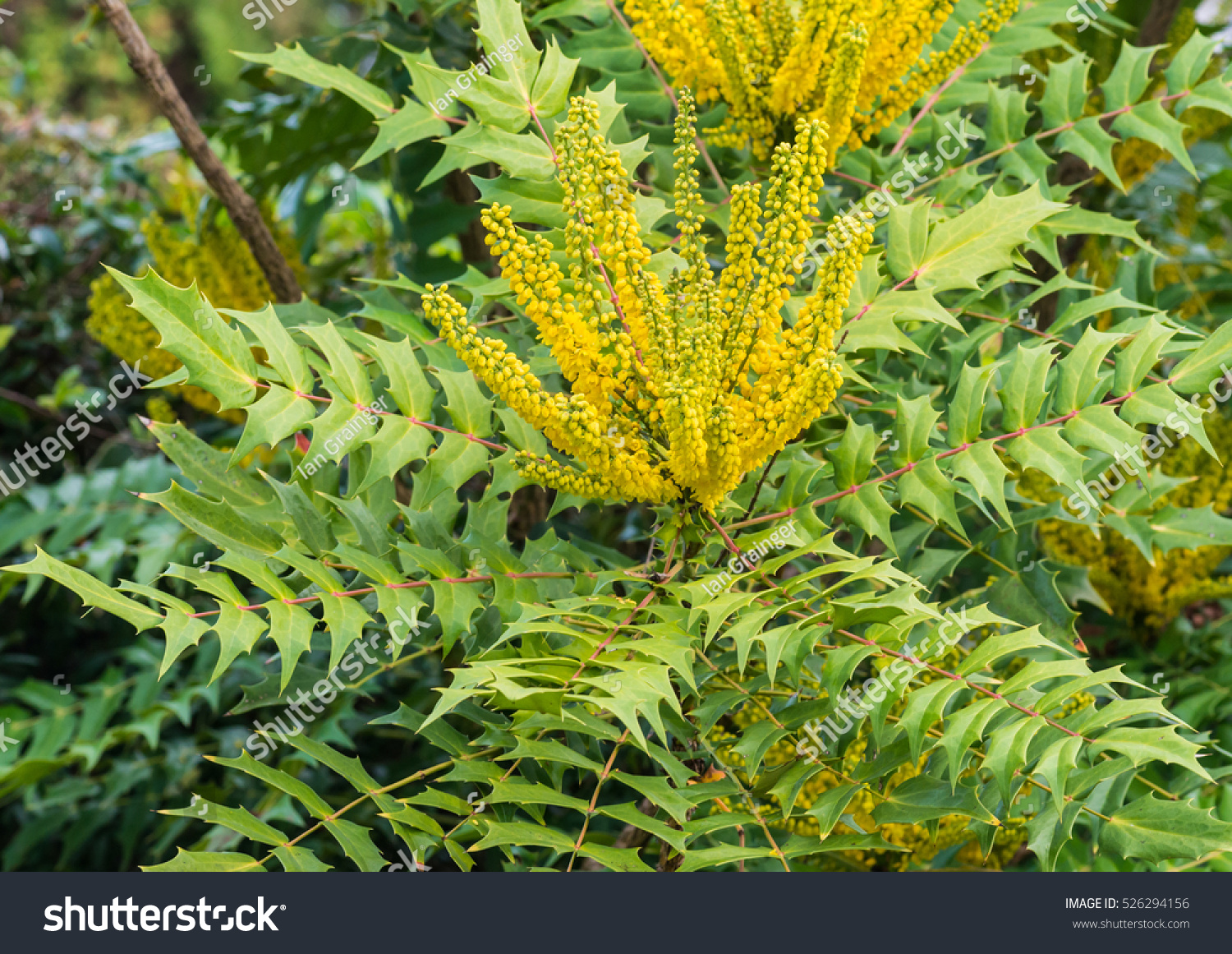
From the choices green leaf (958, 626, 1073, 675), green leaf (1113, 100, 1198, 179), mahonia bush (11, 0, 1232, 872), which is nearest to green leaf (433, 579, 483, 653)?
mahonia bush (11, 0, 1232, 872)

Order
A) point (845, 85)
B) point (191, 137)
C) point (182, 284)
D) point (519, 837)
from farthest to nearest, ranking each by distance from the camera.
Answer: point (182, 284), point (191, 137), point (845, 85), point (519, 837)

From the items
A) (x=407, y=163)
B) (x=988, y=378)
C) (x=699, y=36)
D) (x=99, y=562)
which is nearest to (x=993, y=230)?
(x=988, y=378)

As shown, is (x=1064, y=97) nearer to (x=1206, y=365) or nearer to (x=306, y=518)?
(x=1206, y=365)

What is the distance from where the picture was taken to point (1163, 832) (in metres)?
1.14

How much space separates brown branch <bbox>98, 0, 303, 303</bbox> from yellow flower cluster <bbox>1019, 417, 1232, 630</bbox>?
5.18 ft

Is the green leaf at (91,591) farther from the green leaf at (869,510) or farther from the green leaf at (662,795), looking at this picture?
the green leaf at (869,510)

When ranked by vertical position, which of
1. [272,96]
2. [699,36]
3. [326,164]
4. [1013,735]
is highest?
[272,96]

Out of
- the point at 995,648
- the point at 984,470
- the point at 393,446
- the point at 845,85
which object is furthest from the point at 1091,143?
the point at 393,446

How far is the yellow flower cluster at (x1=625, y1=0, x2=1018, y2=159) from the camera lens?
4.76 ft

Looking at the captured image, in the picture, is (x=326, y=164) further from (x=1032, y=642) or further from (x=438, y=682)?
(x=1032, y=642)

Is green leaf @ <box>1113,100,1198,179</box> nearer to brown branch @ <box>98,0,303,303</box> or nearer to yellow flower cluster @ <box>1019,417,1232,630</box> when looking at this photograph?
yellow flower cluster @ <box>1019,417,1232,630</box>

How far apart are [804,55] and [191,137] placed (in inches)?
44.4

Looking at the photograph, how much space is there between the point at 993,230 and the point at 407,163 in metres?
1.29

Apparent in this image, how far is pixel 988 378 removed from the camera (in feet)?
4.10
